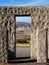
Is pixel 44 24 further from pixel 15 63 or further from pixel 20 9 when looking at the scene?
pixel 15 63

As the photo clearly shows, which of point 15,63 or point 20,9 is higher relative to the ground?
point 20,9

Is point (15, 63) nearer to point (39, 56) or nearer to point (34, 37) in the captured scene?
point (39, 56)

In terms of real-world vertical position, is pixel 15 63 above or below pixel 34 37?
below

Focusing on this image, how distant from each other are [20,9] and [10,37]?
1.80m

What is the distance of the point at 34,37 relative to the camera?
1816 cm

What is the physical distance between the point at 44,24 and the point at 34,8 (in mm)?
1281

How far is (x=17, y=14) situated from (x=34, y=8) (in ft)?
3.54

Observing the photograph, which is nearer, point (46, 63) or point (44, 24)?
point (46, 63)

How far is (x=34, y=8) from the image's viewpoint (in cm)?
1808

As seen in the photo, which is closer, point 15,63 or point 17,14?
point 15,63

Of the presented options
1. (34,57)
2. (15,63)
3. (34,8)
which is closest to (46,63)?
(15,63)

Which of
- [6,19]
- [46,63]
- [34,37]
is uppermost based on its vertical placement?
[6,19]

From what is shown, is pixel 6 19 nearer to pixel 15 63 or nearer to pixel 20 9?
pixel 20 9

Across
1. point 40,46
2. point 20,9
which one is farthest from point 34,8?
point 40,46
